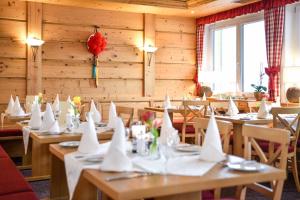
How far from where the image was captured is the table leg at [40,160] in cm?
380

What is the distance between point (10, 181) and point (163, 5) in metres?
4.80

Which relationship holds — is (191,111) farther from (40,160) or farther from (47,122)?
(47,122)

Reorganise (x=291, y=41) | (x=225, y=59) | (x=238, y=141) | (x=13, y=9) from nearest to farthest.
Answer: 1. (x=238, y=141)
2. (x=291, y=41)
3. (x=13, y=9)
4. (x=225, y=59)

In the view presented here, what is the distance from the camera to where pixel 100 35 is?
6.67 meters

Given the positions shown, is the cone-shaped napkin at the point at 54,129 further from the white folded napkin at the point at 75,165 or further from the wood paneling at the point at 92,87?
the wood paneling at the point at 92,87

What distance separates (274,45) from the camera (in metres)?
5.79

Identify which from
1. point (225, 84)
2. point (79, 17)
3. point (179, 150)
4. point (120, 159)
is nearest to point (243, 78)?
point (225, 84)

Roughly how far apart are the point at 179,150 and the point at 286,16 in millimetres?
4406

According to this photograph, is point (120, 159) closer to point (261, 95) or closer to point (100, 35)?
point (261, 95)

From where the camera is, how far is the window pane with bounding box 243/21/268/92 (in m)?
6.35

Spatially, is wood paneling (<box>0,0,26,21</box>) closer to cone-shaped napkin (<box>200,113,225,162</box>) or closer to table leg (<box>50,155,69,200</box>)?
table leg (<box>50,155,69,200</box>)

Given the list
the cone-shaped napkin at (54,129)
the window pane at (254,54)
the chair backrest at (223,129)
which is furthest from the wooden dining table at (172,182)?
the window pane at (254,54)

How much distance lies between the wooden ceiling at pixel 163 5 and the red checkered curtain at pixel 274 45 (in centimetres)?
52

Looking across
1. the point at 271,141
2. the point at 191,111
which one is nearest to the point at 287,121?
the point at 191,111
